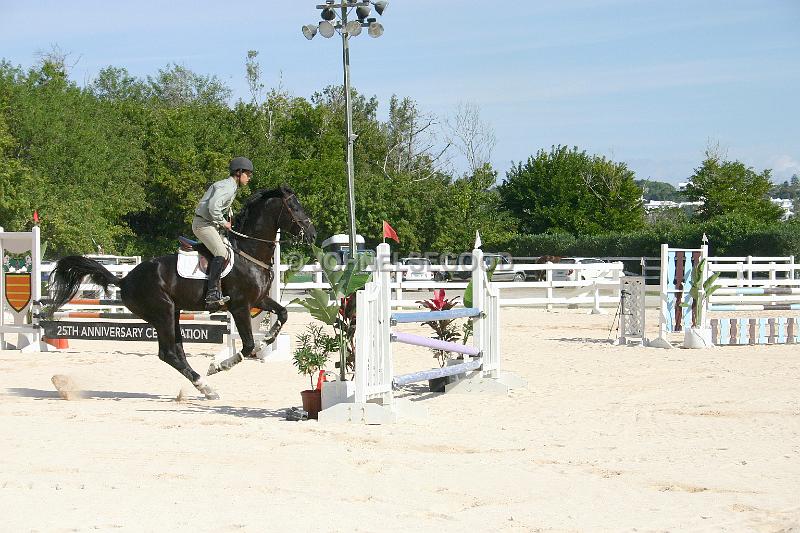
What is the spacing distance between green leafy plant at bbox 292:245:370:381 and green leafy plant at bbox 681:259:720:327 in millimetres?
8399

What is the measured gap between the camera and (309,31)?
22906 millimetres

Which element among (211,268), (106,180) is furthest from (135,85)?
(211,268)

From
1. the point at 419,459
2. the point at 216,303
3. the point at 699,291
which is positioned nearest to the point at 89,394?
the point at 216,303

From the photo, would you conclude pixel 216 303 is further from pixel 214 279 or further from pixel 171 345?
pixel 171 345

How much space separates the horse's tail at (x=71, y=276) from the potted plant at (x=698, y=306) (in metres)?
9.07

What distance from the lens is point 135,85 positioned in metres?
64.9

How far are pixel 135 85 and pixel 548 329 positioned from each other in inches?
2042

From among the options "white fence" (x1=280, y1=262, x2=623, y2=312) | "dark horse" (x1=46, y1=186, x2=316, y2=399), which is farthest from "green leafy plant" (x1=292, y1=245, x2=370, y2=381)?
"white fence" (x1=280, y1=262, x2=623, y2=312)

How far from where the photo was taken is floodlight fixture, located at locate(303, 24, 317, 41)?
2284cm

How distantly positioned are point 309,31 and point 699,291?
1180 centimetres

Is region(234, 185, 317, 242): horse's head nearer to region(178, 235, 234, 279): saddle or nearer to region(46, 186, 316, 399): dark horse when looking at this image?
region(46, 186, 316, 399): dark horse

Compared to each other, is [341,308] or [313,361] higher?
[341,308]

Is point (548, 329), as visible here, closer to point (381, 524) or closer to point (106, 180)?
point (381, 524)

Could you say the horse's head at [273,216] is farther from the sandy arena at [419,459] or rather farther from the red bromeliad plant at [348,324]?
the sandy arena at [419,459]
